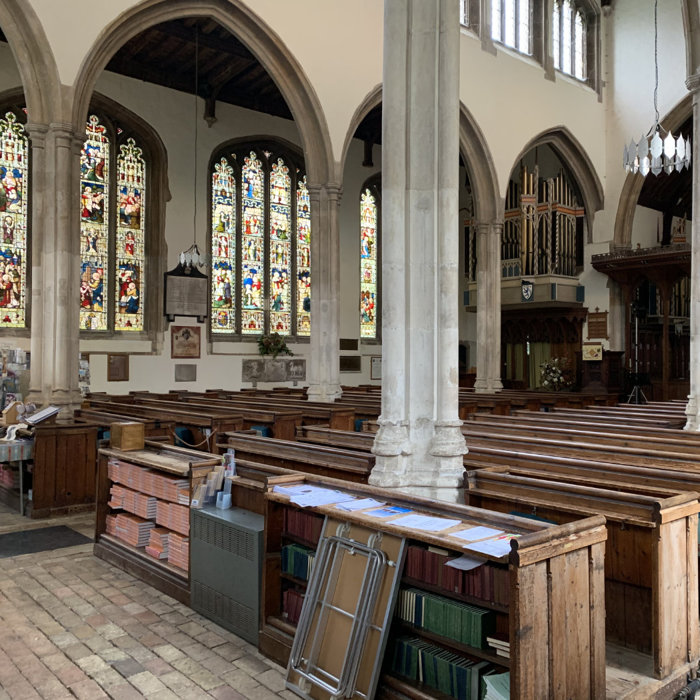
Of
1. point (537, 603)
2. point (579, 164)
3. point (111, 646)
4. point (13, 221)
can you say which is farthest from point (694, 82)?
point (13, 221)

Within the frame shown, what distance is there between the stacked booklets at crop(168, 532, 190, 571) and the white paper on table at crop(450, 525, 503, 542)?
2.28m

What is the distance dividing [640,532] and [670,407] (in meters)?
6.61

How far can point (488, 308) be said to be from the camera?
48.7ft

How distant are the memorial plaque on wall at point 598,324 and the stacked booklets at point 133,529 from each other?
13.2 meters

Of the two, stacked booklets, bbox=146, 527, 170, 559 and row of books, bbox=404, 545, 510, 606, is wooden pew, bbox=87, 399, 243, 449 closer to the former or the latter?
stacked booklets, bbox=146, 527, 170, 559

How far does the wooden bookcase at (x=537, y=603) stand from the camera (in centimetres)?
266

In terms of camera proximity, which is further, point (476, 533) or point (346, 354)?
point (346, 354)

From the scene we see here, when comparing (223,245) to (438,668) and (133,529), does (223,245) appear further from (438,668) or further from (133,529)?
A: (438,668)

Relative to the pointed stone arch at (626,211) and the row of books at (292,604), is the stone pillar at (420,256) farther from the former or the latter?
the pointed stone arch at (626,211)

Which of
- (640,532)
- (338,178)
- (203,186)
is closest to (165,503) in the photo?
(640,532)

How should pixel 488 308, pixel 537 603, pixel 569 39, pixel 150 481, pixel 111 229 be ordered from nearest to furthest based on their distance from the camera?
pixel 537 603
pixel 150 481
pixel 111 229
pixel 488 308
pixel 569 39

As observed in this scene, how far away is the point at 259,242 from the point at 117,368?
4.50 m

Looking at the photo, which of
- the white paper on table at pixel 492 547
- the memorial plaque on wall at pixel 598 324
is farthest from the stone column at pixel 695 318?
the memorial plaque on wall at pixel 598 324

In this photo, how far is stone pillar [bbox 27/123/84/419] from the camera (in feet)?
29.0
